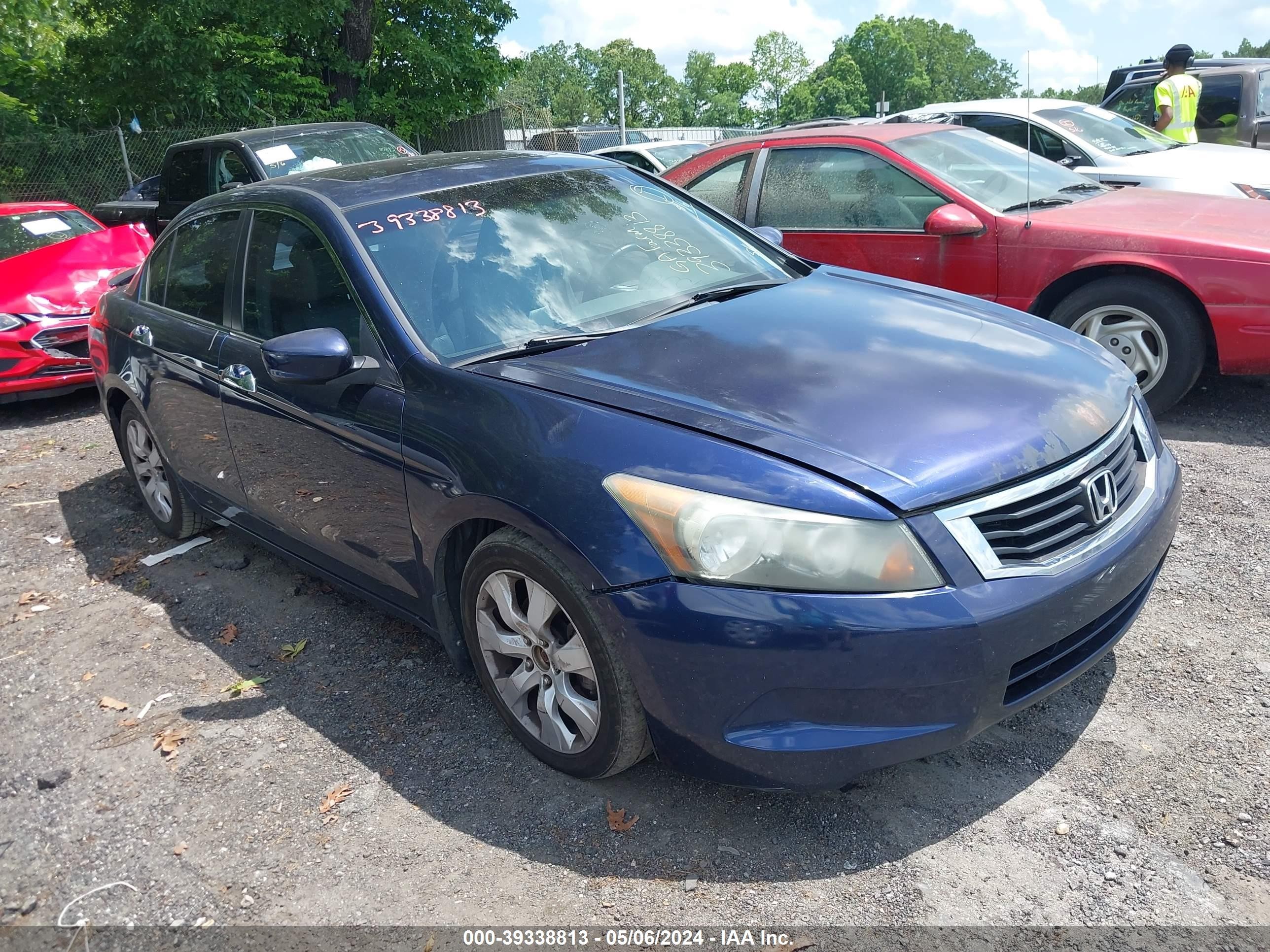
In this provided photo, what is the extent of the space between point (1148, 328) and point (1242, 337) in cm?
44

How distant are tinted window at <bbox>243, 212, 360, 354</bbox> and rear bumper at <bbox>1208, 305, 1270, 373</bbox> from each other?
3.97 m

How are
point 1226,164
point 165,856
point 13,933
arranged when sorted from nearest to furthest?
point 13,933, point 165,856, point 1226,164

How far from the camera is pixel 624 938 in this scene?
2416mm

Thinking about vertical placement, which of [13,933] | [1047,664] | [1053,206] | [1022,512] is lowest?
[13,933]

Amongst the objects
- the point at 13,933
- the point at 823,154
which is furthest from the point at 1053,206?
the point at 13,933

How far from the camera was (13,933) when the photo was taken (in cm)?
266

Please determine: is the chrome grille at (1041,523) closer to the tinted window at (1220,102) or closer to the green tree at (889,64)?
the tinted window at (1220,102)

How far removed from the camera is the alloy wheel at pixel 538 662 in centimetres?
276

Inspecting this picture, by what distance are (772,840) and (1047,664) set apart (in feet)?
2.70

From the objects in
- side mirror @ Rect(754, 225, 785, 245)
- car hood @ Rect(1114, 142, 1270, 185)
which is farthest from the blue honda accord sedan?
car hood @ Rect(1114, 142, 1270, 185)

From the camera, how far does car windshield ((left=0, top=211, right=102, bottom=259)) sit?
28.3 feet

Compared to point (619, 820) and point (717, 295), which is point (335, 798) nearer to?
point (619, 820)

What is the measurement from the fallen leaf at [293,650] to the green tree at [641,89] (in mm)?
126171

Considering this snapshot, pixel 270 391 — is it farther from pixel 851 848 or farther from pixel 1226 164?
pixel 1226 164
